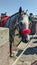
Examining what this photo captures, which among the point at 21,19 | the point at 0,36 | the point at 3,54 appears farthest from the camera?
the point at 21,19

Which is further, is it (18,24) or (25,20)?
(25,20)

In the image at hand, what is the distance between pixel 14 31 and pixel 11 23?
0.86 ft

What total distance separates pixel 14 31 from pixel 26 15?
68cm

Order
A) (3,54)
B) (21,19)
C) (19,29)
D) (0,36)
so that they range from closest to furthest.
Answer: (0,36) < (3,54) < (19,29) < (21,19)

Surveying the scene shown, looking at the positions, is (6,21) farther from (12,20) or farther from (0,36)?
(0,36)

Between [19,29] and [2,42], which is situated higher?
[2,42]

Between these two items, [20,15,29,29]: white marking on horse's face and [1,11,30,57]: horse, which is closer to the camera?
[1,11,30,57]: horse

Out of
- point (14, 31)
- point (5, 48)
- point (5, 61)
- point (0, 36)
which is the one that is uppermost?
point (0, 36)

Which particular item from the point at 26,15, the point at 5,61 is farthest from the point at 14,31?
the point at 5,61

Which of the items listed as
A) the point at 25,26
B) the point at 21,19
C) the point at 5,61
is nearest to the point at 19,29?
the point at 25,26

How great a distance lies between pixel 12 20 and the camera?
540 cm

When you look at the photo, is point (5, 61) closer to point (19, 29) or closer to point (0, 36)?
point (0, 36)

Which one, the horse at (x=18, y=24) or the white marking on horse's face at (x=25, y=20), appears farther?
the white marking on horse's face at (x=25, y=20)

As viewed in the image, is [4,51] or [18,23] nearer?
[4,51]
